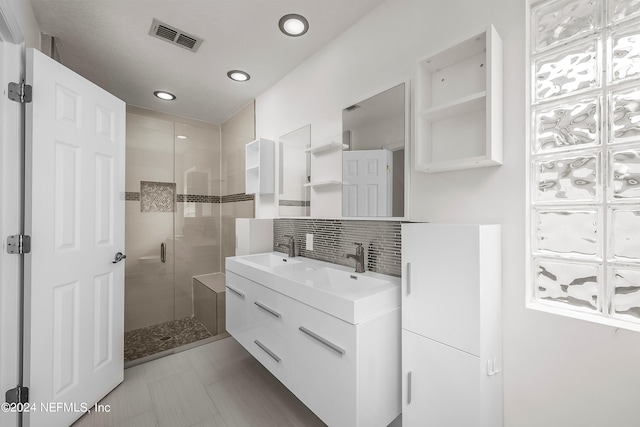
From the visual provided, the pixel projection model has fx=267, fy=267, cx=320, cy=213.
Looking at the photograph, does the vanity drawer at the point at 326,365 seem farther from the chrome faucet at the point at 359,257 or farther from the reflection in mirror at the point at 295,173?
the reflection in mirror at the point at 295,173

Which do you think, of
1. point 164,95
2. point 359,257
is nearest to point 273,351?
point 359,257

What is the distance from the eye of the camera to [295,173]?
2.45 metres

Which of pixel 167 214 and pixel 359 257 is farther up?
pixel 167 214

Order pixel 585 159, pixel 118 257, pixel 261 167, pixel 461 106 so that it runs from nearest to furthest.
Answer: pixel 585 159, pixel 461 106, pixel 118 257, pixel 261 167

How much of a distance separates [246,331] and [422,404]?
1.29 m

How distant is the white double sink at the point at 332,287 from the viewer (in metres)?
1.25

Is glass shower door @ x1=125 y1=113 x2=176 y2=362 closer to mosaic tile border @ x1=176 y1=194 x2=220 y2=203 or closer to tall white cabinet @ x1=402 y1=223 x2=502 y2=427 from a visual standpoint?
mosaic tile border @ x1=176 y1=194 x2=220 y2=203

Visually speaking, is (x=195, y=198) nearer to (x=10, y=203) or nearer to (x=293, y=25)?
(x=10, y=203)

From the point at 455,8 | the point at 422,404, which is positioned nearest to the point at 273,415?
the point at 422,404

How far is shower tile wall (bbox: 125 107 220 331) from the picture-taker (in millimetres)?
2682

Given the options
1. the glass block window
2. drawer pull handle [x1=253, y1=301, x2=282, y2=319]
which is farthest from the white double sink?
the glass block window

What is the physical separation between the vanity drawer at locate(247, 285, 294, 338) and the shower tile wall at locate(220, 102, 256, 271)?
4.01ft

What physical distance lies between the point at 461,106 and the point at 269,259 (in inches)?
75.4

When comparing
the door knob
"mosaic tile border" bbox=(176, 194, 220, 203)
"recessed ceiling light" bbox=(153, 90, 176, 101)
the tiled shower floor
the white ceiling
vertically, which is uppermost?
the white ceiling
